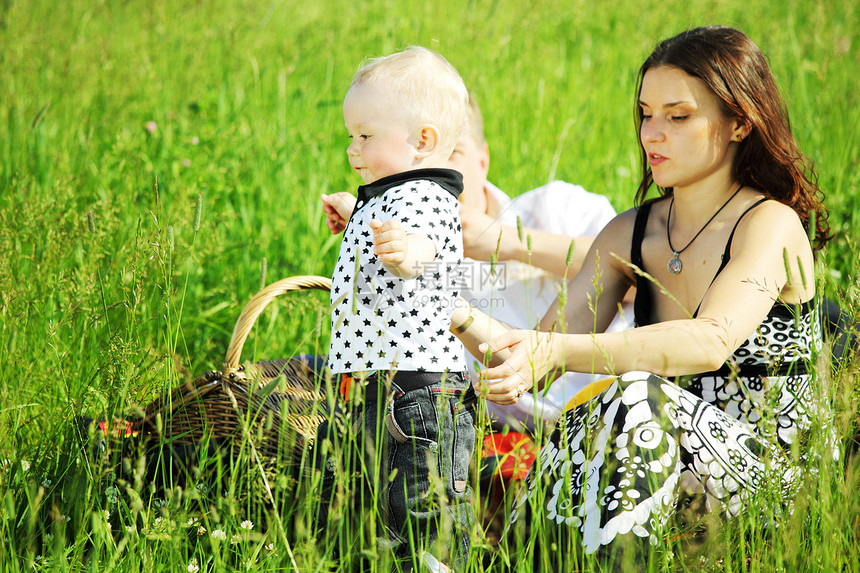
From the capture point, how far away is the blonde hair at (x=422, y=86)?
1811 mm

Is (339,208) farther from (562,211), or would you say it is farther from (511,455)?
(562,211)

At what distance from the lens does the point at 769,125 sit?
1979mm

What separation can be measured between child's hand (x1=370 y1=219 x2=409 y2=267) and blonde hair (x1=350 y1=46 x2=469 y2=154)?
14.4 inches

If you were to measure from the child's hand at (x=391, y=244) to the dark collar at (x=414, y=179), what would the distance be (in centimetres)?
24

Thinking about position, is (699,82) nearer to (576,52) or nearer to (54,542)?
(54,542)

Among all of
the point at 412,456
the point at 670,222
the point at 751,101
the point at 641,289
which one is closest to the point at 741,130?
the point at 751,101

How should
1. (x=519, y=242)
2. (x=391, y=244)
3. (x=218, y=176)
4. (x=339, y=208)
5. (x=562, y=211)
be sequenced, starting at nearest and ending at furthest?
(x=391, y=244) → (x=339, y=208) → (x=519, y=242) → (x=562, y=211) → (x=218, y=176)

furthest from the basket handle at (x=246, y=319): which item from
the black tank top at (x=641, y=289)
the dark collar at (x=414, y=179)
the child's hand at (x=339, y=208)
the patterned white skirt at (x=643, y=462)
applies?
the black tank top at (x=641, y=289)

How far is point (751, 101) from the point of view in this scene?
6.42ft

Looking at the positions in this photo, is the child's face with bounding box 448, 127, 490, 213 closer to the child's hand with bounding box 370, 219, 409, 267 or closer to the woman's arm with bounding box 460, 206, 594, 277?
the woman's arm with bounding box 460, 206, 594, 277

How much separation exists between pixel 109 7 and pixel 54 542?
4577 millimetres

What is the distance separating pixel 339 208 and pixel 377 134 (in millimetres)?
339

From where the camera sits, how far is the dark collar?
1.80 metres

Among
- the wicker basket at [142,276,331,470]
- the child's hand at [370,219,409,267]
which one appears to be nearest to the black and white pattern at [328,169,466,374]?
the child's hand at [370,219,409,267]
